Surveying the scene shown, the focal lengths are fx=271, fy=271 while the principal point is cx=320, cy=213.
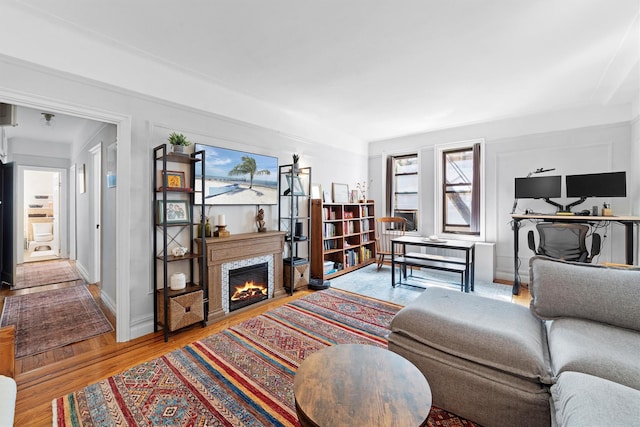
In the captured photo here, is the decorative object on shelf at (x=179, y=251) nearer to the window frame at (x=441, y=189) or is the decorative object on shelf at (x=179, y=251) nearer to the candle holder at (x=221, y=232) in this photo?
the candle holder at (x=221, y=232)

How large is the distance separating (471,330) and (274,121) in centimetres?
355

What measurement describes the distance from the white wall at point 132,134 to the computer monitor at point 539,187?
4225 millimetres

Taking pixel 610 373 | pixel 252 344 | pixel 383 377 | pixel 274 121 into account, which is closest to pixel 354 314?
pixel 252 344

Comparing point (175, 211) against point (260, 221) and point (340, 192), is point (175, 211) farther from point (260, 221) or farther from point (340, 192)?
point (340, 192)

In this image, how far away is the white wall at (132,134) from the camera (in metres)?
2.15

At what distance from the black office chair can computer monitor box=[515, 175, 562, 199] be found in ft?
2.10

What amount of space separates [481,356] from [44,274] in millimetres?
6764

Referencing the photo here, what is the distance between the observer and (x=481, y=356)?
1.58 metres

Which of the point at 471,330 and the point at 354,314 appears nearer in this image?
the point at 471,330

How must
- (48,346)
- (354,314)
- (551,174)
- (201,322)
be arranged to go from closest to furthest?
(48,346) < (201,322) < (354,314) < (551,174)

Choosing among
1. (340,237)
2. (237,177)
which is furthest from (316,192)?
(237,177)

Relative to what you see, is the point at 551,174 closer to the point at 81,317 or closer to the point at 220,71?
the point at 220,71

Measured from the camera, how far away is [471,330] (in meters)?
1.68

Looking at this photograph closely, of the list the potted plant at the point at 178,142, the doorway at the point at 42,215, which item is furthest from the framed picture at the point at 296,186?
the doorway at the point at 42,215
